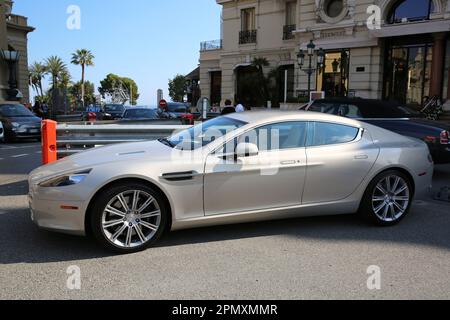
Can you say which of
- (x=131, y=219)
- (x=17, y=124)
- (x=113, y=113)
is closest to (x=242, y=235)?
(x=131, y=219)

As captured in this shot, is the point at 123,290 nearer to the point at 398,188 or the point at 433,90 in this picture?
the point at 398,188

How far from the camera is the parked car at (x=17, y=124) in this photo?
55.6ft

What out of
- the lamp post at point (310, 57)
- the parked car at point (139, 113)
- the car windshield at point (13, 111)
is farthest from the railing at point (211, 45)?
the car windshield at point (13, 111)

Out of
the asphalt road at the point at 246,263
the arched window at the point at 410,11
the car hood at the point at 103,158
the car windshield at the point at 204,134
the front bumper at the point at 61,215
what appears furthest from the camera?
the arched window at the point at 410,11

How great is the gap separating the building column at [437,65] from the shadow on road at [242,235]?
19156 mm

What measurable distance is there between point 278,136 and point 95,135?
3993mm

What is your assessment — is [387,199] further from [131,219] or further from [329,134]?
[131,219]

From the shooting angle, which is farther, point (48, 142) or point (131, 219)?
point (48, 142)

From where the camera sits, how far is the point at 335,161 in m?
5.49

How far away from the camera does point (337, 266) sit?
4.41 m

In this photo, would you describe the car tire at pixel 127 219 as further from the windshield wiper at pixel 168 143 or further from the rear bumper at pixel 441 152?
the rear bumper at pixel 441 152

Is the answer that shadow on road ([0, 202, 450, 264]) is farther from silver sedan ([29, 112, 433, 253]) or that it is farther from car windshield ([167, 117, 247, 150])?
car windshield ([167, 117, 247, 150])
